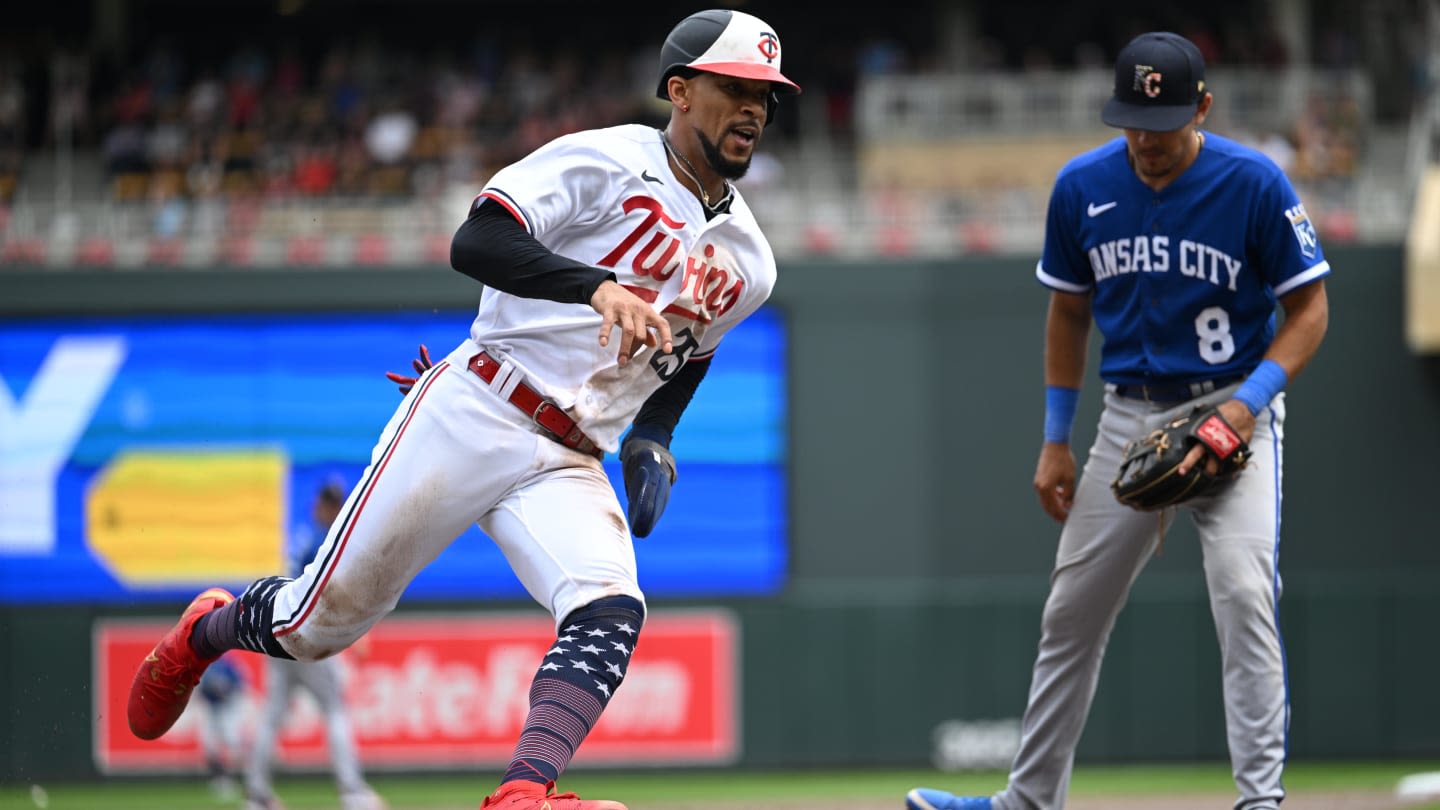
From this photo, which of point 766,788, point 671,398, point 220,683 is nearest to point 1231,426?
point 671,398

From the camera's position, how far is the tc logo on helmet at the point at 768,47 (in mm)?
4344

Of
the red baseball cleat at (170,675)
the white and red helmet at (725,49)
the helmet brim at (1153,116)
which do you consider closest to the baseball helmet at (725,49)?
the white and red helmet at (725,49)

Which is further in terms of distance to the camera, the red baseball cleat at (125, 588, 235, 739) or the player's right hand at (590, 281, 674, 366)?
the red baseball cleat at (125, 588, 235, 739)

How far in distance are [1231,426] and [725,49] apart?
5.50 feet

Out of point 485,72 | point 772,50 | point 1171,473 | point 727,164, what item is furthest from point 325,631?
point 485,72

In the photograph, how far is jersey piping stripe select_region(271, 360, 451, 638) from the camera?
173 inches

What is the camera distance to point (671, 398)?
483 cm

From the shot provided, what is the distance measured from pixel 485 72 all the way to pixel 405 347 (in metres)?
6.71

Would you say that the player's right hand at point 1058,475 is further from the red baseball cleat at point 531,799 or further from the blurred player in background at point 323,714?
the blurred player in background at point 323,714

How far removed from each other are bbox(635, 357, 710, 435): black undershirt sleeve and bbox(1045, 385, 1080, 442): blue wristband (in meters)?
1.11

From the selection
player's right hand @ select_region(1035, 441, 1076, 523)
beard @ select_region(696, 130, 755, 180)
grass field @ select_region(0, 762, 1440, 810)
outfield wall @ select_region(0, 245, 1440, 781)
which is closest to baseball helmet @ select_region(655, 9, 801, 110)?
beard @ select_region(696, 130, 755, 180)

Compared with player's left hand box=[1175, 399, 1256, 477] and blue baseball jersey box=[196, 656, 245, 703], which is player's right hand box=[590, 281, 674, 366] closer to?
player's left hand box=[1175, 399, 1256, 477]

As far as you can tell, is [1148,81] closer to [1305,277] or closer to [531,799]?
[1305,277]

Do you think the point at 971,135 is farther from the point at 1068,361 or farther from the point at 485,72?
the point at 1068,361
